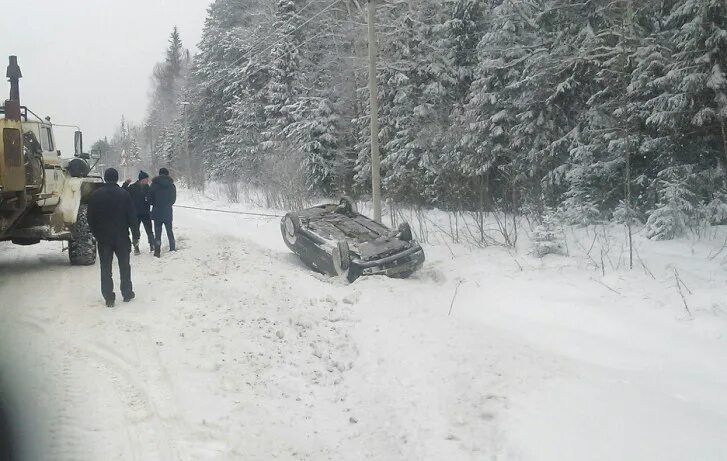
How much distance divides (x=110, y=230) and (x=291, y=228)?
440 centimetres

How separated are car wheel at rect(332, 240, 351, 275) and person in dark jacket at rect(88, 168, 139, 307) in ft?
11.2

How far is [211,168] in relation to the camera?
140 feet

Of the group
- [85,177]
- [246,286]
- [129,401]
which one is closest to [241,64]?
[85,177]

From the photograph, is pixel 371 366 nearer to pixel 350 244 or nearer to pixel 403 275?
pixel 403 275

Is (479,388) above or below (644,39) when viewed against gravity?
below

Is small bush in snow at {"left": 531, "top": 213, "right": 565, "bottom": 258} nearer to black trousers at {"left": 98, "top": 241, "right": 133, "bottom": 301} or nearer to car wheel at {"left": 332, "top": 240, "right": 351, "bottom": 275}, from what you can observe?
car wheel at {"left": 332, "top": 240, "right": 351, "bottom": 275}

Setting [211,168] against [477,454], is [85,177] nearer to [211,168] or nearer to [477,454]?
[477,454]

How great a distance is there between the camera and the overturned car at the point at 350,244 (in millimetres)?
9070

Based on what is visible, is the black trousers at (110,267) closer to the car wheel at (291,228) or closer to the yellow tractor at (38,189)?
the yellow tractor at (38,189)

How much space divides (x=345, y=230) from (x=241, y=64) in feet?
92.2

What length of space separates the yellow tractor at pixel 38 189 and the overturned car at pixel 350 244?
3.77 m

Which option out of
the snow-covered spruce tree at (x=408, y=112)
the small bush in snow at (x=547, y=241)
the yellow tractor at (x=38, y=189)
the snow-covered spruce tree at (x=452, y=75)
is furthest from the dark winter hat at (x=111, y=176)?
the snow-covered spruce tree at (x=408, y=112)

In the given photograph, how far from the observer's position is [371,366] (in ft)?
17.4

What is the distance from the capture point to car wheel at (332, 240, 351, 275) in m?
9.02
